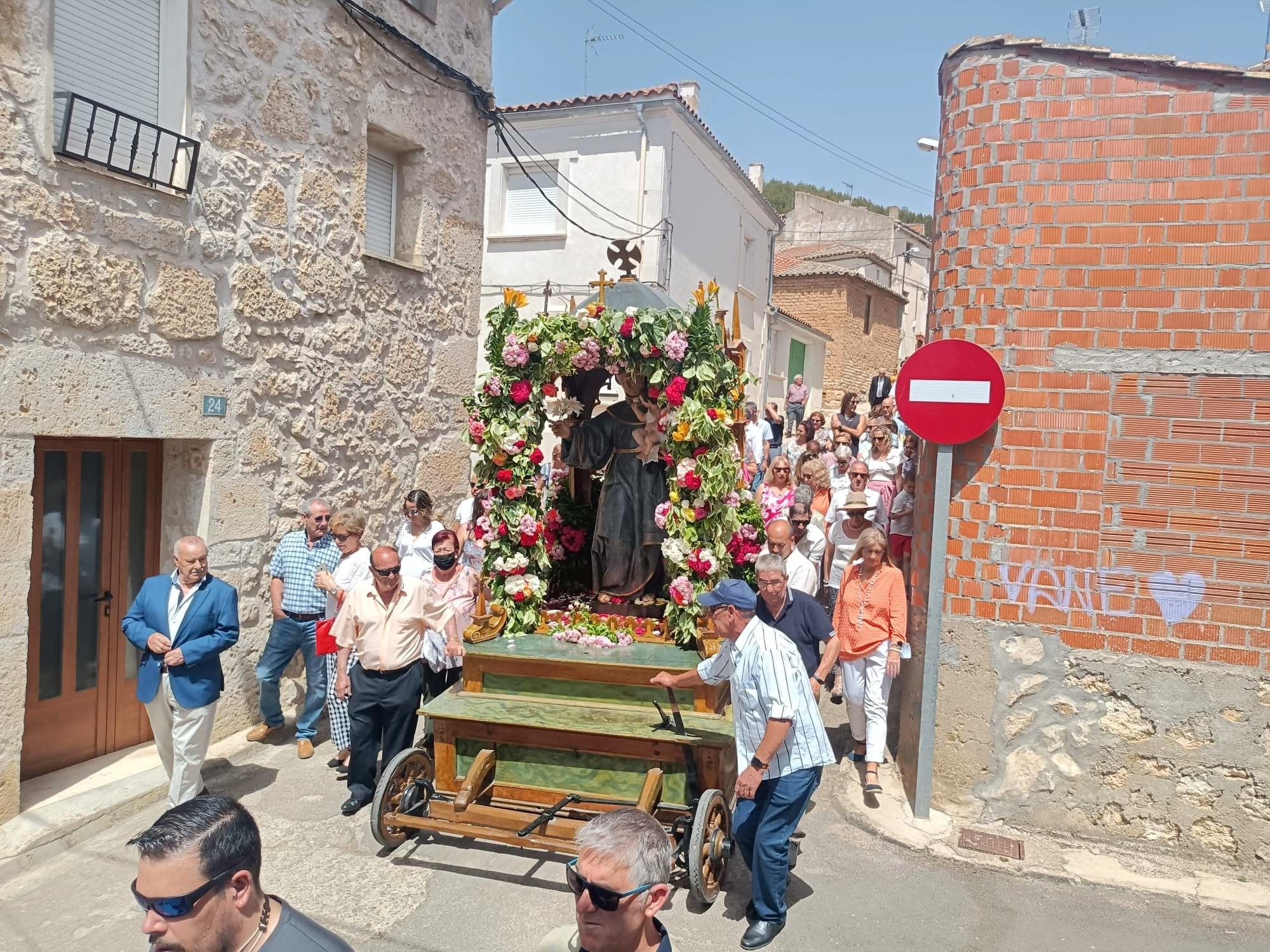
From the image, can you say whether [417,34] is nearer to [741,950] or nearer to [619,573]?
[619,573]

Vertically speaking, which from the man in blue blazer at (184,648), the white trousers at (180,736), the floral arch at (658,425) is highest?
the floral arch at (658,425)

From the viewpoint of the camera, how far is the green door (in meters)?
25.0

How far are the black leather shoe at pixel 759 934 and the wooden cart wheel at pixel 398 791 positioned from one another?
195 cm

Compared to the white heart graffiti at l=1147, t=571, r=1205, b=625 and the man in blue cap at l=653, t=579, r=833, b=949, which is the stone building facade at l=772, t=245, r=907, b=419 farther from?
the man in blue cap at l=653, t=579, r=833, b=949

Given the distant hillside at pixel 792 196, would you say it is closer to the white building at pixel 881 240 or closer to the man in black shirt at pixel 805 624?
the white building at pixel 881 240

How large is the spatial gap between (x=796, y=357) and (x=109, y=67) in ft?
69.8

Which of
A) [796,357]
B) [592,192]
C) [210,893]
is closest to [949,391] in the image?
[210,893]

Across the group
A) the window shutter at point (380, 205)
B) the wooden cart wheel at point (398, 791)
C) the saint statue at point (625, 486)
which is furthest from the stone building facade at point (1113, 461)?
the window shutter at point (380, 205)

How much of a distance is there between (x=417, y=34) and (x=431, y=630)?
5.60m

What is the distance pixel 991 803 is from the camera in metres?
5.54

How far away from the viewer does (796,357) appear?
25.5m

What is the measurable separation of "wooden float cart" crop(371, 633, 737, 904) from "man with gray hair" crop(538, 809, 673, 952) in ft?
7.57

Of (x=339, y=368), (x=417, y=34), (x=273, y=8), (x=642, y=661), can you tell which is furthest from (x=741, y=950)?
(x=417, y=34)

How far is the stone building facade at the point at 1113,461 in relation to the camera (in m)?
5.03
